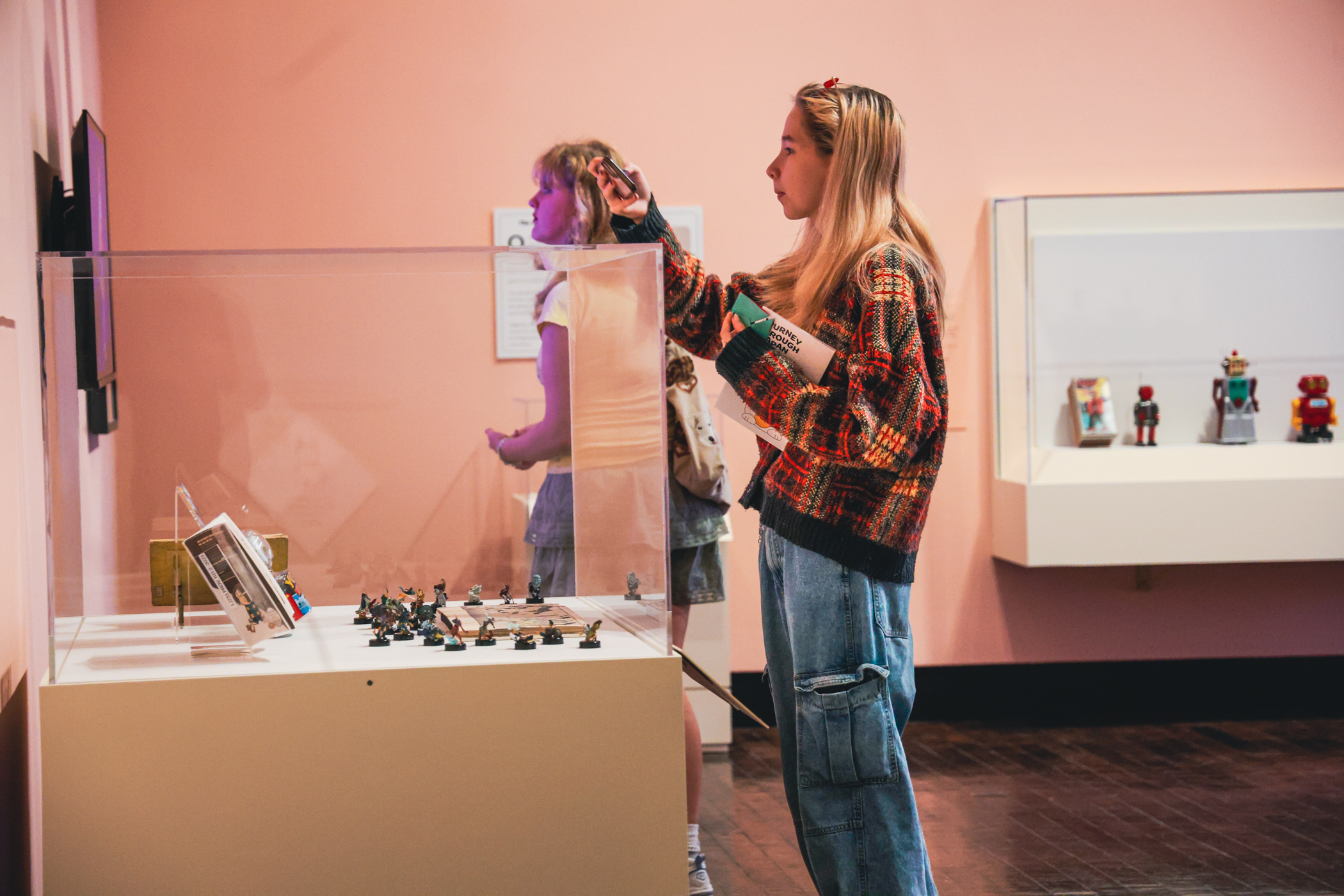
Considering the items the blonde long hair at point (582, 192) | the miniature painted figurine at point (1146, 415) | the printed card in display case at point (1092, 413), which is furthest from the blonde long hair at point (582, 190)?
the miniature painted figurine at point (1146, 415)

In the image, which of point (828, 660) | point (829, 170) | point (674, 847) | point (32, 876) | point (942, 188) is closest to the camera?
point (674, 847)

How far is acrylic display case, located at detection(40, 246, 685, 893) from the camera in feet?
4.97

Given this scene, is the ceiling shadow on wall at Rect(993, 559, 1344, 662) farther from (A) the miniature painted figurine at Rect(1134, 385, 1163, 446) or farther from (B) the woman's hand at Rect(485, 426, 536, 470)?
(B) the woman's hand at Rect(485, 426, 536, 470)

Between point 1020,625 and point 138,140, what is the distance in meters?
3.58

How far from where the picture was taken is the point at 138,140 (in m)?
4.01

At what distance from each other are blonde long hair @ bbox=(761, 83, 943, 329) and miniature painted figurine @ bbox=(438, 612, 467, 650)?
71 centimetres

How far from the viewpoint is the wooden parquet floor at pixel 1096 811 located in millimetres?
2838

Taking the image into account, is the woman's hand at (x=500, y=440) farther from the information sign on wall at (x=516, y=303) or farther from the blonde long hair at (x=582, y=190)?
the blonde long hair at (x=582, y=190)

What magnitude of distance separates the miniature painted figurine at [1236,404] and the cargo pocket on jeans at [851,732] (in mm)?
3165

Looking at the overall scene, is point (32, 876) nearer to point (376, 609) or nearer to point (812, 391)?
point (376, 609)

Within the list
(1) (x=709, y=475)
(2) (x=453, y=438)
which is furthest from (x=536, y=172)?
(2) (x=453, y=438)

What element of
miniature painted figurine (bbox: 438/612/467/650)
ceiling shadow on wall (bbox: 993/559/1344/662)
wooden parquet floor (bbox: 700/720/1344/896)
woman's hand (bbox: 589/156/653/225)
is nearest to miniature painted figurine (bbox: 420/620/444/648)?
miniature painted figurine (bbox: 438/612/467/650)

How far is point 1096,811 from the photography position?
3.33 m

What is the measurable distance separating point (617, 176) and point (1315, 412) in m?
3.53
